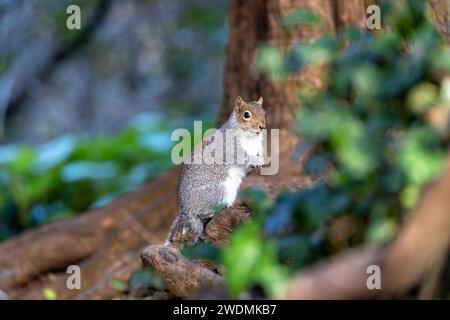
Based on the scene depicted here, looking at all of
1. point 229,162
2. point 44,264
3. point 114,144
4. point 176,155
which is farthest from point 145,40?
point 229,162

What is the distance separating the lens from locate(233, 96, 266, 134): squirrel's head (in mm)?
Answer: 5469

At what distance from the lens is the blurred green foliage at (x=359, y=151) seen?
2686 mm

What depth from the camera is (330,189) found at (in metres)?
2.92

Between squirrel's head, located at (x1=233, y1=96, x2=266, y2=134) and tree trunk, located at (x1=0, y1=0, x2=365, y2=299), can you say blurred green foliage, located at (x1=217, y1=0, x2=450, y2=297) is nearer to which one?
squirrel's head, located at (x1=233, y1=96, x2=266, y2=134)

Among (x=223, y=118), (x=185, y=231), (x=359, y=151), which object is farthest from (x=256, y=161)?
(x=359, y=151)

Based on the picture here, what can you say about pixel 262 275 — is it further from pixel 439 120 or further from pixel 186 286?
pixel 186 286

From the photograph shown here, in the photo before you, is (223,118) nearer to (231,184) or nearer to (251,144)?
(251,144)

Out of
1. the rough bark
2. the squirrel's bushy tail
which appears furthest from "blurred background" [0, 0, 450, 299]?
the squirrel's bushy tail

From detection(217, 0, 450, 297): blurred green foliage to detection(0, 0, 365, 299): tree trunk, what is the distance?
314cm

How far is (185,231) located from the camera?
5.06 m

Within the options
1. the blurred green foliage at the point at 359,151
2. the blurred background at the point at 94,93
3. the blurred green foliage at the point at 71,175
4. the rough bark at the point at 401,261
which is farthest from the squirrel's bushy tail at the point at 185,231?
the blurred background at the point at 94,93

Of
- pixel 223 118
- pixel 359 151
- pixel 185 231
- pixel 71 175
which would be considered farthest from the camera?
pixel 71 175

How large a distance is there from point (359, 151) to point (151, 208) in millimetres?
4403

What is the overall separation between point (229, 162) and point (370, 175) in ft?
8.51
